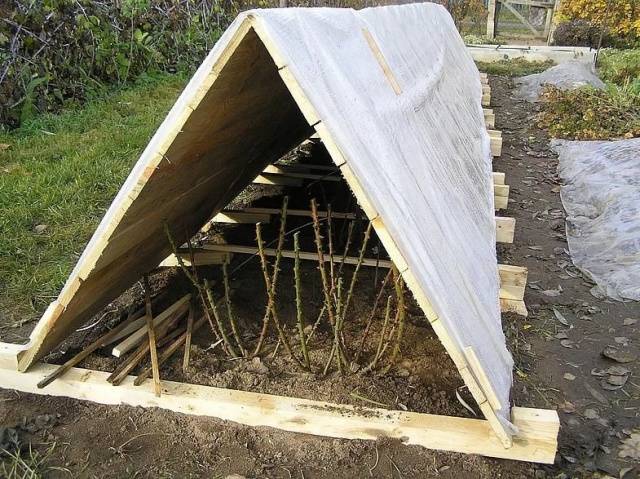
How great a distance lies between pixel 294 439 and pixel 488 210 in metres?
1.96

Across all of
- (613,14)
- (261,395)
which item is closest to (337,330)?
(261,395)

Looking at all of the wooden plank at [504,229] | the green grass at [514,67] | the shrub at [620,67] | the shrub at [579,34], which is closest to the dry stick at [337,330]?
the wooden plank at [504,229]

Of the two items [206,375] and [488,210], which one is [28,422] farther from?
[488,210]

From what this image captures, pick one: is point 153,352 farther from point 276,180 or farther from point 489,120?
point 489,120

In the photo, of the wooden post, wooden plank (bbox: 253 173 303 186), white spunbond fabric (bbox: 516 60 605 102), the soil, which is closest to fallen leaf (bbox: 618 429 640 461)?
the soil

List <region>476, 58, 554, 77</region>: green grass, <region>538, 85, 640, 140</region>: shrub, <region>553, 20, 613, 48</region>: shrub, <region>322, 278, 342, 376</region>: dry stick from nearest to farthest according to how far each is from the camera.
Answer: <region>322, 278, 342, 376</region>: dry stick < <region>538, 85, 640, 140</region>: shrub < <region>476, 58, 554, 77</region>: green grass < <region>553, 20, 613, 48</region>: shrub

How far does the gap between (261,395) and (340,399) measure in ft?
1.03

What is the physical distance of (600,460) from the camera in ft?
7.63

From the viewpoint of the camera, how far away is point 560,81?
9289 mm

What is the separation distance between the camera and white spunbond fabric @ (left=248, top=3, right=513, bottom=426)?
1.85m

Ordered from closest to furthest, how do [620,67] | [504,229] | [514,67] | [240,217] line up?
[504,229]
[240,217]
[620,67]
[514,67]

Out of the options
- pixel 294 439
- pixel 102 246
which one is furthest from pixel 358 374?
pixel 102 246

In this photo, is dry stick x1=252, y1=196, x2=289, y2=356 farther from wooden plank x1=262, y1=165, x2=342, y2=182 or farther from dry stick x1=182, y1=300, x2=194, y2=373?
wooden plank x1=262, y1=165, x2=342, y2=182

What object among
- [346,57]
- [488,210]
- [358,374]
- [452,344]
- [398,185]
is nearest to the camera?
[452,344]
